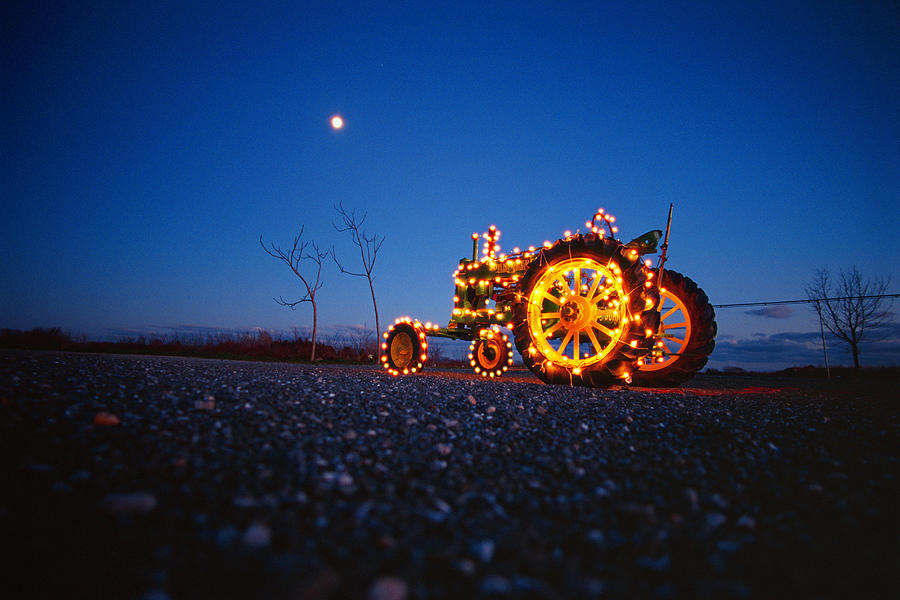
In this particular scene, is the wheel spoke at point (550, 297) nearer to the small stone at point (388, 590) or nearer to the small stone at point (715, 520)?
the small stone at point (715, 520)

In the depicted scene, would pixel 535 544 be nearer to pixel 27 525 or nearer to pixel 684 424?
pixel 27 525

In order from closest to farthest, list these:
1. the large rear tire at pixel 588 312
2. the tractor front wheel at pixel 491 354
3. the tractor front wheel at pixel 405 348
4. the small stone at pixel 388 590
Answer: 1. the small stone at pixel 388 590
2. the large rear tire at pixel 588 312
3. the tractor front wheel at pixel 405 348
4. the tractor front wheel at pixel 491 354

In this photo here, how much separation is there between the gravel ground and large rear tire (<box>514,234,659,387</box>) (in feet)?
7.93

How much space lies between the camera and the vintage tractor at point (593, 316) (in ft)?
18.1

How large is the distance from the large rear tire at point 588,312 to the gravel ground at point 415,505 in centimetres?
242

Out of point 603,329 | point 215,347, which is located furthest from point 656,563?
point 215,347

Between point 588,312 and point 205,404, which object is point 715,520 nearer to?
point 205,404

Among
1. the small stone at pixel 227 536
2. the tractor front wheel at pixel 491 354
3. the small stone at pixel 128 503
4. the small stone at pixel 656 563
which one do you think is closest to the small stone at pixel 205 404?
the small stone at pixel 128 503

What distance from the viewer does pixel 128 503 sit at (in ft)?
4.58

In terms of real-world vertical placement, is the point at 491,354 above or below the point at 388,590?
above

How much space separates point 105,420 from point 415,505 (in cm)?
195

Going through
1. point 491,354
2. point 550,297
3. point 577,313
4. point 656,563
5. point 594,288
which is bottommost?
point 656,563

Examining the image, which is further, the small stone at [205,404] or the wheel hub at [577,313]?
the wheel hub at [577,313]

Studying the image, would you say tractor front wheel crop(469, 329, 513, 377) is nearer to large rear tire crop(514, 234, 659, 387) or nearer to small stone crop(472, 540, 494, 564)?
large rear tire crop(514, 234, 659, 387)
